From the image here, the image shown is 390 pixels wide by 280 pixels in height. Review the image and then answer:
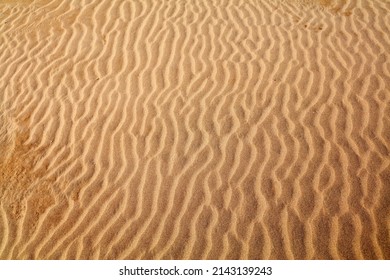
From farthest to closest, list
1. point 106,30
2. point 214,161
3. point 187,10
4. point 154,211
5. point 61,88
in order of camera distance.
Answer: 1. point 187,10
2. point 106,30
3. point 61,88
4. point 214,161
5. point 154,211

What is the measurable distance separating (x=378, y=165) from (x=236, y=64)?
2.46 meters

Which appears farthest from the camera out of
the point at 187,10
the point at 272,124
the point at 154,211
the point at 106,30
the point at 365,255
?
the point at 187,10

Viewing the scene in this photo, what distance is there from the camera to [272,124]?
4.52 meters

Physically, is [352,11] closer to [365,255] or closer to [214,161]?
[214,161]

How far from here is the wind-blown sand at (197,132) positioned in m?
3.64

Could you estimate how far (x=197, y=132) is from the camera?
4.49m

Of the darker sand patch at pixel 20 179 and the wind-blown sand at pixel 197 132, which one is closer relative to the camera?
the wind-blown sand at pixel 197 132

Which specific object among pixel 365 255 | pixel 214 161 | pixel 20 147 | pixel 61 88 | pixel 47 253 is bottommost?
pixel 365 255

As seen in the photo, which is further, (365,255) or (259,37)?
(259,37)

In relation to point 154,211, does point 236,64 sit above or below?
above

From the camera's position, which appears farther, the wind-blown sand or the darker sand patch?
the darker sand patch

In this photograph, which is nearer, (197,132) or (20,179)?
(20,179)

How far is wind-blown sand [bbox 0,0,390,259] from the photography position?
364cm
